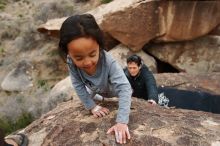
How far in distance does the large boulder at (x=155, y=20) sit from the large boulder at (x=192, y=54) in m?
0.21

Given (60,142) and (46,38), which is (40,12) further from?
(60,142)

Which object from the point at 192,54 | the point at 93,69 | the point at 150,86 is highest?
the point at 93,69

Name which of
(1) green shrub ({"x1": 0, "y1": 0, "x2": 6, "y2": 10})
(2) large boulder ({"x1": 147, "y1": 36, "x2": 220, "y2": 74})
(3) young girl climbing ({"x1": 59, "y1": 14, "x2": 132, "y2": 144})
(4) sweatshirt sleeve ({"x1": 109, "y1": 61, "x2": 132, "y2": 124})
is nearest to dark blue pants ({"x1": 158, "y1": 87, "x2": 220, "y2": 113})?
(3) young girl climbing ({"x1": 59, "y1": 14, "x2": 132, "y2": 144})

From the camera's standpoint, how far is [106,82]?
232 centimetres

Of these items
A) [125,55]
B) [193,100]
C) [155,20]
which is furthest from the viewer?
[125,55]

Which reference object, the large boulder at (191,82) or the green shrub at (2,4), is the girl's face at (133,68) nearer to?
the large boulder at (191,82)

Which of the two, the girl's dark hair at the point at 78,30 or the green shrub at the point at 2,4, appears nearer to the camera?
the girl's dark hair at the point at 78,30

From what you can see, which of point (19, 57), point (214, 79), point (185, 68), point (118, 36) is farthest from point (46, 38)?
point (214, 79)

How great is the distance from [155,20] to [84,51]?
4.87m

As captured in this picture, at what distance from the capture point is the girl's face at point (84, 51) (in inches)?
77.0

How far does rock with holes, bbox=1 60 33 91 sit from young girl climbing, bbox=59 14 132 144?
5154 millimetres

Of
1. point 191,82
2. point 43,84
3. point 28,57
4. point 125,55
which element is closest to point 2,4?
point 28,57

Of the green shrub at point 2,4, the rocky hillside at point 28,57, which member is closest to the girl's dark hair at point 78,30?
the rocky hillside at point 28,57

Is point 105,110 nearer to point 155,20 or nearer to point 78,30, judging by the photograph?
point 78,30
